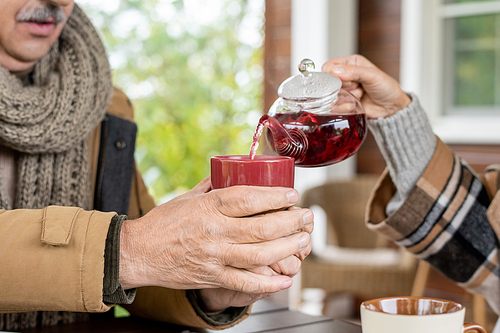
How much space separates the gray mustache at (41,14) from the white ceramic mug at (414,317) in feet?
2.72

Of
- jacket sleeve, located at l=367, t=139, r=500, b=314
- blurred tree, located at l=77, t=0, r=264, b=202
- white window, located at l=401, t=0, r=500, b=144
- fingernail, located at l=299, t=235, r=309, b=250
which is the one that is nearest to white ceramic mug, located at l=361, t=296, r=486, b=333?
fingernail, located at l=299, t=235, r=309, b=250

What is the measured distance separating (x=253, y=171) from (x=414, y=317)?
0.83 ft

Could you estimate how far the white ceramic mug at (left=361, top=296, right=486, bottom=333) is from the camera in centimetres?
58

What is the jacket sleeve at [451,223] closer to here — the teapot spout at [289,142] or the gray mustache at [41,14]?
the teapot spout at [289,142]

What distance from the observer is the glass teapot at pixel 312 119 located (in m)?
0.83

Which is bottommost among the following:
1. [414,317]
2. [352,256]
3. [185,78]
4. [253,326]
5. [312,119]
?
[352,256]

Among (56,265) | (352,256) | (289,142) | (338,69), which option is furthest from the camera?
(352,256)

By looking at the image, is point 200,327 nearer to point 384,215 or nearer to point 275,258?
point 275,258

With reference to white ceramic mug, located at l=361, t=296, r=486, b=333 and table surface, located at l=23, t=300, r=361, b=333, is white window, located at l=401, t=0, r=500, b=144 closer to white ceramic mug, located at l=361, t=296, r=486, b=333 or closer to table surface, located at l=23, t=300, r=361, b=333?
table surface, located at l=23, t=300, r=361, b=333

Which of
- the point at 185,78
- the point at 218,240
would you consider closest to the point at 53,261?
the point at 218,240

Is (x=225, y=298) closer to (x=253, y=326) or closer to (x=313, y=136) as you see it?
(x=253, y=326)

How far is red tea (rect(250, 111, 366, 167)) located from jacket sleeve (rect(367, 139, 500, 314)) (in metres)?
0.36

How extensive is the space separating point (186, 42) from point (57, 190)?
5.44 m

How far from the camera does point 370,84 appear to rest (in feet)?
3.60
